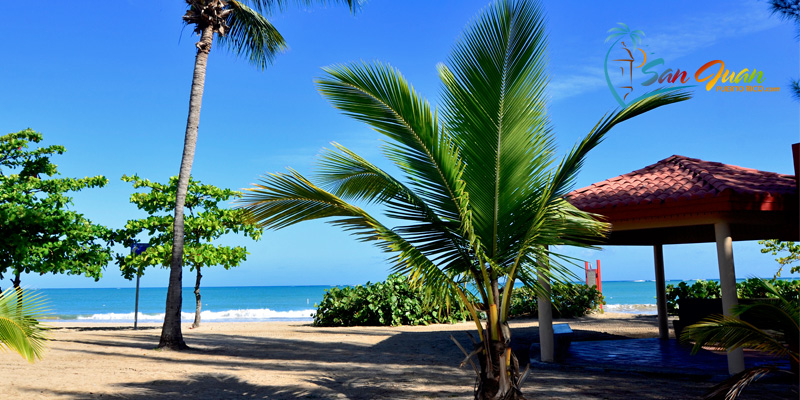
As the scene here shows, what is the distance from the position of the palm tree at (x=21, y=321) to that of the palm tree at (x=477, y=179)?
6.93 feet

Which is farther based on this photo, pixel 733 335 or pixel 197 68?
pixel 197 68

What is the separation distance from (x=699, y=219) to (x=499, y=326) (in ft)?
14.2

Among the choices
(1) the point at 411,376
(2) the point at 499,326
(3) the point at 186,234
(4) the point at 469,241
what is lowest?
(1) the point at 411,376

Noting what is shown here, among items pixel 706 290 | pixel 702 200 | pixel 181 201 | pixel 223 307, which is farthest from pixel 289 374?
pixel 223 307

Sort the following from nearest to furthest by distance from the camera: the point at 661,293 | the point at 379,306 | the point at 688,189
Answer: the point at 688,189, the point at 661,293, the point at 379,306

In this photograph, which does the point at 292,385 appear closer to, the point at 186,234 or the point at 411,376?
the point at 411,376

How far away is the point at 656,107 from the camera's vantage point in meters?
5.05

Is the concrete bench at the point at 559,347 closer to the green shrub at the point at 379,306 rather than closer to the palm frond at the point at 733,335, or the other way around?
the palm frond at the point at 733,335

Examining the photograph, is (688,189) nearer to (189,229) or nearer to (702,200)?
(702,200)

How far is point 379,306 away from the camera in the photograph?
16766mm

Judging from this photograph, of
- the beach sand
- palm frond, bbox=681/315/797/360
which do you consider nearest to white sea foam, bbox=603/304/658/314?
the beach sand

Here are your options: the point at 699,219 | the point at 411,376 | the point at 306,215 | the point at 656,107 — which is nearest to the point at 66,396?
the point at 306,215

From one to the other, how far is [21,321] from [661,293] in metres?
11.5

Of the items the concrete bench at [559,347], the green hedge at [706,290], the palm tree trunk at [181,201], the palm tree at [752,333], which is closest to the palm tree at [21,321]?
the palm tree trunk at [181,201]
